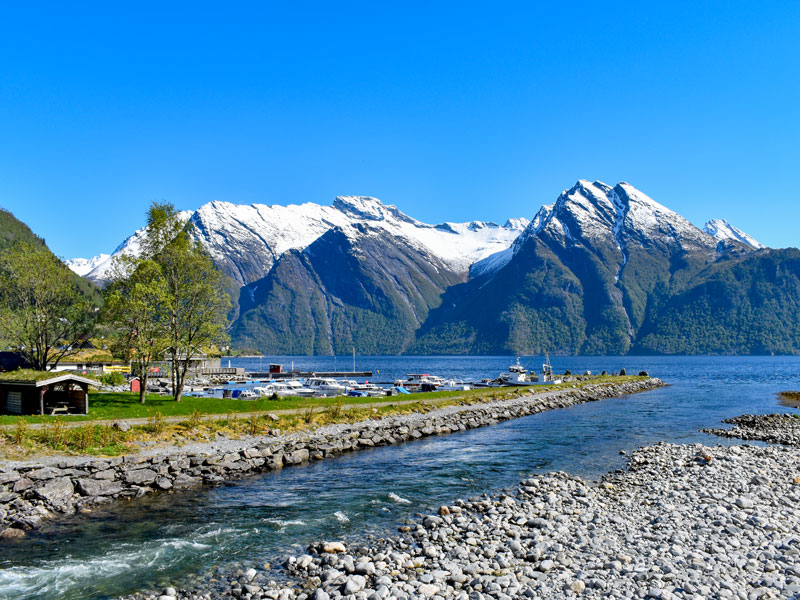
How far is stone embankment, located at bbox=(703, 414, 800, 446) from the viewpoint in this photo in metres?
37.2

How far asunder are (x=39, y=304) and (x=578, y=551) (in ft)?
163

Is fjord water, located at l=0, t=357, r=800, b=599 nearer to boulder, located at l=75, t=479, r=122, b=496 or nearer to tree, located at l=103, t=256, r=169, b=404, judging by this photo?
boulder, located at l=75, t=479, r=122, b=496

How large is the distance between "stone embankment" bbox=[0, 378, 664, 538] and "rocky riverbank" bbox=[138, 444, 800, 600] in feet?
33.9

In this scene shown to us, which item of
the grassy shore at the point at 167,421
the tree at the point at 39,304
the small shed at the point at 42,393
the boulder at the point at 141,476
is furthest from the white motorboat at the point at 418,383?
the boulder at the point at 141,476

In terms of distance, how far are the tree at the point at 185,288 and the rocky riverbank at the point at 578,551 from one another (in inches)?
1236

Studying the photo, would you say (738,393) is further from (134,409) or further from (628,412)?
(134,409)

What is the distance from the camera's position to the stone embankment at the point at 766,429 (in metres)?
37.2

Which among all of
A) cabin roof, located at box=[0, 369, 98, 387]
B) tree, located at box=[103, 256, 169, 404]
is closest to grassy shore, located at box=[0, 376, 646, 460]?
cabin roof, located at box=[0, 369, 98, 387]

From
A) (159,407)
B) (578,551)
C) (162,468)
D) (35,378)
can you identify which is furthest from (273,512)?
(159,407)

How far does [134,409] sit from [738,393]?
85.7 m

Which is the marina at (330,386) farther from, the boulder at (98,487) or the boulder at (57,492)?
the boulder at (57,492)

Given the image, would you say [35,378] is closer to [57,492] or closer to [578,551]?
[57,492]

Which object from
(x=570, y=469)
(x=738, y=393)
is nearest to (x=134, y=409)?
(x=570, y=469)

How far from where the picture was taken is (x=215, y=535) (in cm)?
1806
